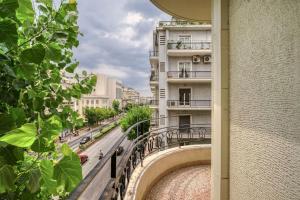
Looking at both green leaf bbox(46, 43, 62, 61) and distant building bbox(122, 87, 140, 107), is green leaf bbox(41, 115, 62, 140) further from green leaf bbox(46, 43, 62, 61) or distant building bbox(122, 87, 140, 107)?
distant building bbox(122, 87, 140, 107)

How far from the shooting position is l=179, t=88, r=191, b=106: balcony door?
1742 cm

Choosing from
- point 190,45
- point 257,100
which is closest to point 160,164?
point 257,100

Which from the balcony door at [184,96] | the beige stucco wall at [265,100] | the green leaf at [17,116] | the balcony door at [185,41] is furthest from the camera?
the balcony door at [184,96]

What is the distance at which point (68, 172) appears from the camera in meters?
0.64

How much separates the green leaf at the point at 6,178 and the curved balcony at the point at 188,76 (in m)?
16.5

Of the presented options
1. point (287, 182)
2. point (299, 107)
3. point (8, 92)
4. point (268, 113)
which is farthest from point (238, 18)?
point (8, 92)

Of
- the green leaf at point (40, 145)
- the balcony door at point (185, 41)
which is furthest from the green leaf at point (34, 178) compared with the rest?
the balcony door at point (185, 41)

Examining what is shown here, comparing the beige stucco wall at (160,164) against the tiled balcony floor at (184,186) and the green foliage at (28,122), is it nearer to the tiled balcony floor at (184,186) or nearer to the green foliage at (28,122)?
the tiled balcony floor at (184,186)

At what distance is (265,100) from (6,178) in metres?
1.50

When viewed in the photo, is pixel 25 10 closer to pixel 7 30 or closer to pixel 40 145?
pixel 7 30

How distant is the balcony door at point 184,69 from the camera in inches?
680

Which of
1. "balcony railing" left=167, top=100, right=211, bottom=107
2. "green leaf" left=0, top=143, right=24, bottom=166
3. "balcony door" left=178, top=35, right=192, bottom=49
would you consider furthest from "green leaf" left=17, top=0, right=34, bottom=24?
"balcony door" left=178, top=35, right=192, bottom=49

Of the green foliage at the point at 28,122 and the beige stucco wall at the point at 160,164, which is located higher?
the green foliage at the point at 28,122

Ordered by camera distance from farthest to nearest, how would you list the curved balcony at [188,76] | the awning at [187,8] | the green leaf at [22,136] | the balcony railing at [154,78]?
the balcony railing at [154,78] → the curved balcony at [188,76] → the awning at [187,8] → the green leaf at [22,136]
